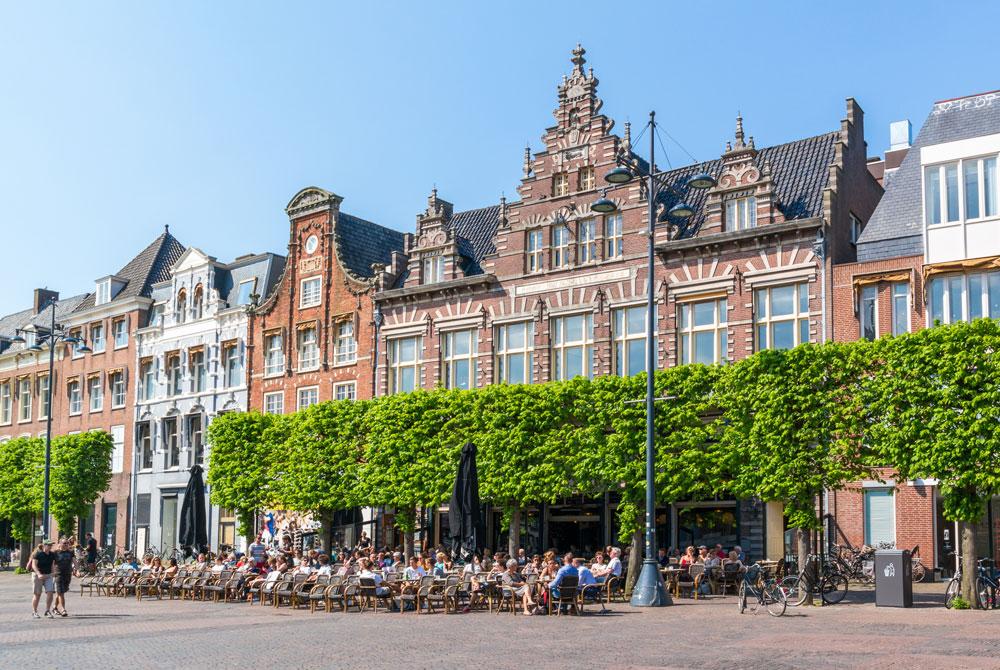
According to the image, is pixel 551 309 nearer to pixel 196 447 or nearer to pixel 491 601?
pixel 491 601

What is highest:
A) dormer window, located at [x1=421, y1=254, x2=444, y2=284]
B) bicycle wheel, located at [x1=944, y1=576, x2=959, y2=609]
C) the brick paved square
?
dormer window, located at [x1=421, y1=254, x2=444, y2=284]

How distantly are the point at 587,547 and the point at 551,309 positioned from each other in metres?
7.72

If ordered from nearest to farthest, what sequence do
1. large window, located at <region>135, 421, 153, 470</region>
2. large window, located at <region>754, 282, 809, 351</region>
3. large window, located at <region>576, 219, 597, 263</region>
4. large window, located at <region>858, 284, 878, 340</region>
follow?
large window, located at <region>858, 284, 878, 340</region> → large window, located at <region>754, 282, 809, 351</region> → large window, located at <region>576, 219, 597, 263</region> → large window, located at <region>135, 421, 153, 470</region>

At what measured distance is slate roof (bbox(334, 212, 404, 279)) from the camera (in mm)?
44156

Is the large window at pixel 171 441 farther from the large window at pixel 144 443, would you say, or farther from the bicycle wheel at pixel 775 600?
the bicycle wheel at pixel 775 600

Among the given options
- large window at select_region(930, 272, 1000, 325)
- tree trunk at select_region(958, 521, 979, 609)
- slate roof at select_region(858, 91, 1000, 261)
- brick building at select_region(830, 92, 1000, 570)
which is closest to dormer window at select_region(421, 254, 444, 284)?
brick building at select_region(830, 92, 1000, 570)

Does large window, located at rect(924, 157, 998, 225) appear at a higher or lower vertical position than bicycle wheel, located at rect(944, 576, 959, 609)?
higher

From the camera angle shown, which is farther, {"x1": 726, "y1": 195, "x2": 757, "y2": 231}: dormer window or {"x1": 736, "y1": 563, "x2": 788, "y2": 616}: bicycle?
{"x1": 726, "y1": 195, "x2": 757, "y2": 231}: dormer window

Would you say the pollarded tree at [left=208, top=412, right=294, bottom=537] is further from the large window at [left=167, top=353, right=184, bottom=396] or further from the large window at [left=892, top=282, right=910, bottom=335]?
the large window at [left=892, top=282, right=910, bottom=335]

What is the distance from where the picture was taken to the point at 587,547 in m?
36.1

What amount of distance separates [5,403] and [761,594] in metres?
50.1

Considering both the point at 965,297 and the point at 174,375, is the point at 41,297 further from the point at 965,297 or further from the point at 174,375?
the point at 965,297

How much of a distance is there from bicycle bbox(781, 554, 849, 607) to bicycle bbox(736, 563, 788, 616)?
398 millimetres

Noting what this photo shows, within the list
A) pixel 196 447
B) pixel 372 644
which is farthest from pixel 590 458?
pixel 196 447
